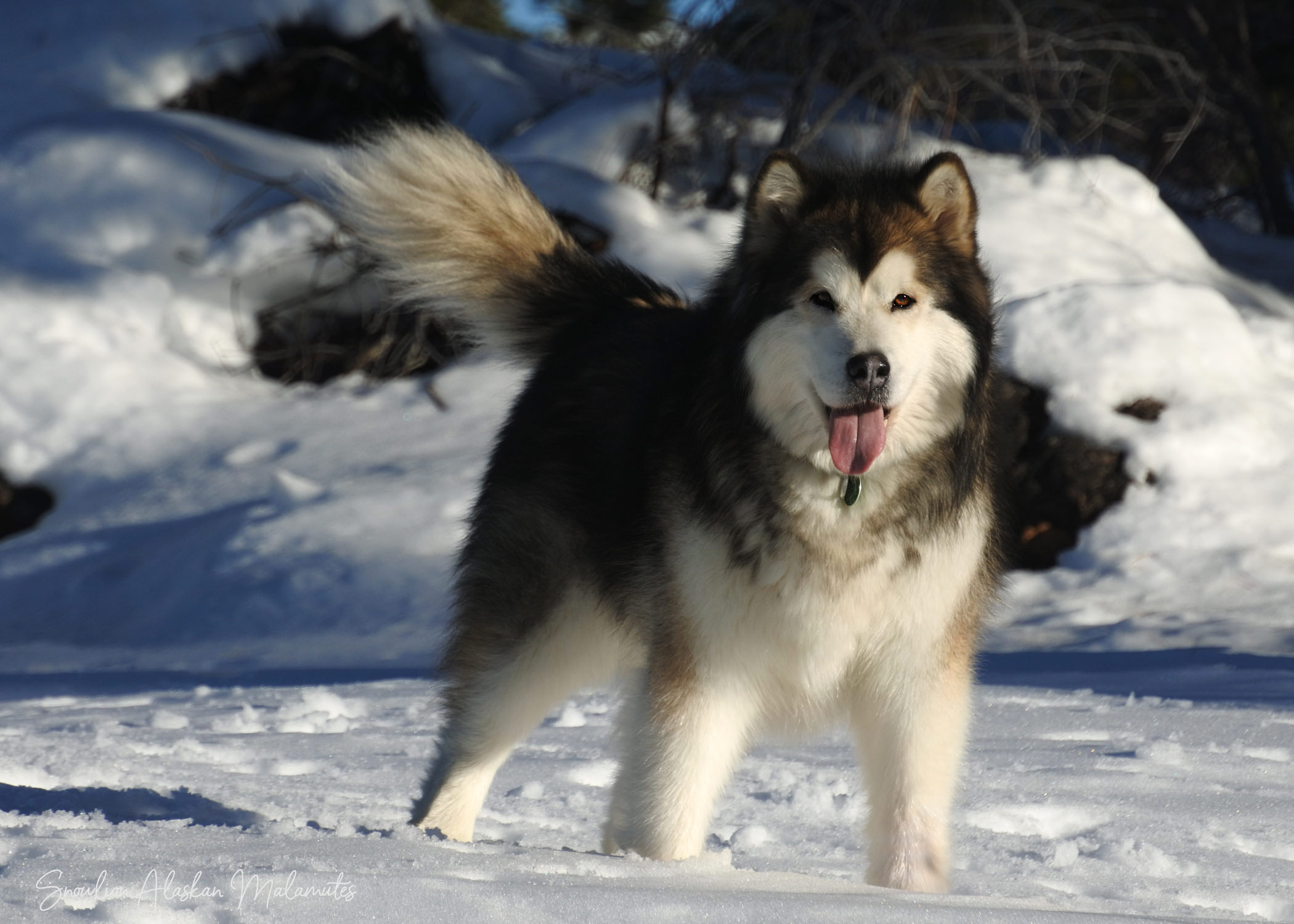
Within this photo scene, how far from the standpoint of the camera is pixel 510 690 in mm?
2844

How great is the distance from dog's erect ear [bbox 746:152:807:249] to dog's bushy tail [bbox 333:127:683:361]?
2.31 ft

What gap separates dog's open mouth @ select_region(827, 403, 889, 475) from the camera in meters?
2.35

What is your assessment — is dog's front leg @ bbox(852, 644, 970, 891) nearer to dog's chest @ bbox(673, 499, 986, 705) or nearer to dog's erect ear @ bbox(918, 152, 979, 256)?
dog's chest @ bbox(673, 499, 986, 705)

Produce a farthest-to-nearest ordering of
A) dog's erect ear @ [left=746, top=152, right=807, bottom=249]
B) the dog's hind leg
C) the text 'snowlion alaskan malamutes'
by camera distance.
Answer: the dog's hind leg
dog's erect ear @ [left=746, top=152, right=807, bottom=249]
the text 'snowlion alaskan malamutes'

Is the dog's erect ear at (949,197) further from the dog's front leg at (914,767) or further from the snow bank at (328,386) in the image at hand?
the snow bank at (328,386)

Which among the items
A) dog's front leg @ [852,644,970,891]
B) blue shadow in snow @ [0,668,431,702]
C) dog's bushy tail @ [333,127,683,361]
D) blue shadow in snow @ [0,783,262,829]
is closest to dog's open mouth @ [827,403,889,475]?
dog's front leg @ [852,644,970,891]

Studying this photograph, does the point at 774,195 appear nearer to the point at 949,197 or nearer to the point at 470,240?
the point at 949,197

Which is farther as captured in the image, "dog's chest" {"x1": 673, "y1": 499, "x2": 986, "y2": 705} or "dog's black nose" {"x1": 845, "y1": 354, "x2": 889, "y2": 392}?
"dog's chest" {"x1": 673, "y1": 499, "x2": 986, "y2": 705}

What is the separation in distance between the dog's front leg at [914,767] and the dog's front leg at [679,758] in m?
0.27

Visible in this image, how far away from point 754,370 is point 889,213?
1.38 feet

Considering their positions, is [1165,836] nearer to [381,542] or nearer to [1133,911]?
[1133,911]

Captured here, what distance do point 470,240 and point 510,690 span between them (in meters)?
1.13

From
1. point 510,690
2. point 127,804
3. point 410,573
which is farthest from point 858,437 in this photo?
point 410,573

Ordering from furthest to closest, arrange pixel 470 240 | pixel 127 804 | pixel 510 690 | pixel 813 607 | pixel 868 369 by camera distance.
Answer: pixel 470 240
pixel 510 690
pixel 127 804
pixel 813 607
pixel 868 369
